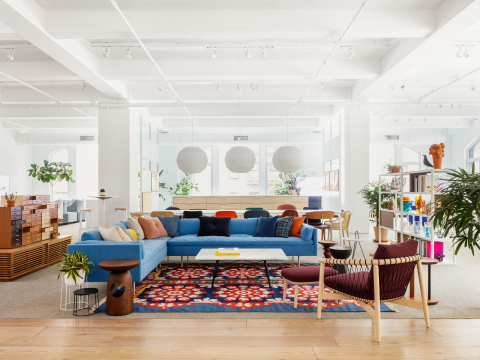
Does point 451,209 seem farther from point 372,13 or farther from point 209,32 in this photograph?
point 209,32

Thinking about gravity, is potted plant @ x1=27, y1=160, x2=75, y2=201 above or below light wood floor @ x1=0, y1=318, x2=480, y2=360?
above

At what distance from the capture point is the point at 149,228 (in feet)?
22.4

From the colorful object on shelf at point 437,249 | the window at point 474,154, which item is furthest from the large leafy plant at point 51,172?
the window at point 474,154

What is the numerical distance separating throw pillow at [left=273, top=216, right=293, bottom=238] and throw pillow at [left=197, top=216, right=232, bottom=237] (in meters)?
0.93

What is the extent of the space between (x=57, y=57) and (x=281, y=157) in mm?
4820

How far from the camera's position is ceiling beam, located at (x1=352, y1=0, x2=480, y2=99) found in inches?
210

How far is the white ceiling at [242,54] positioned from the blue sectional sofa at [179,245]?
3273mm

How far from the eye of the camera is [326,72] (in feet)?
27.2

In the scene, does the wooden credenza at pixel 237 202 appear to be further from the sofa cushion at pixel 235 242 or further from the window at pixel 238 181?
the sofa cushion at pixel 235 242

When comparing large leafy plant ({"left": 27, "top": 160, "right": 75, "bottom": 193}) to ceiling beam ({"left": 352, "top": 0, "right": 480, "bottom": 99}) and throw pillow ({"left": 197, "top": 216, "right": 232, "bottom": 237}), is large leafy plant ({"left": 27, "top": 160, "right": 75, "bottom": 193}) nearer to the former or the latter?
throw pillow ({"left": 197, "top": 216, "right": 232, "bottom": 237})

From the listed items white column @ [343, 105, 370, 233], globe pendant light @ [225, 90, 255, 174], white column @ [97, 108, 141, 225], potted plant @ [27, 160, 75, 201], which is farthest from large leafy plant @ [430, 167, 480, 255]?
potted plant @ [27, 160, 75, 201]

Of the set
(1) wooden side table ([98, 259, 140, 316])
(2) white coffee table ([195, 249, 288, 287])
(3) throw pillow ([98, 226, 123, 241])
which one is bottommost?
(1) wooden side table ([98, 259, 140, 316])

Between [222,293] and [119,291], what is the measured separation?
1412 mm

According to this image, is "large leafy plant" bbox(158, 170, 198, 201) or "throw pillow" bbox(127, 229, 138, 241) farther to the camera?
"large leafy plant" bbox(158, 170, 198, 201)
